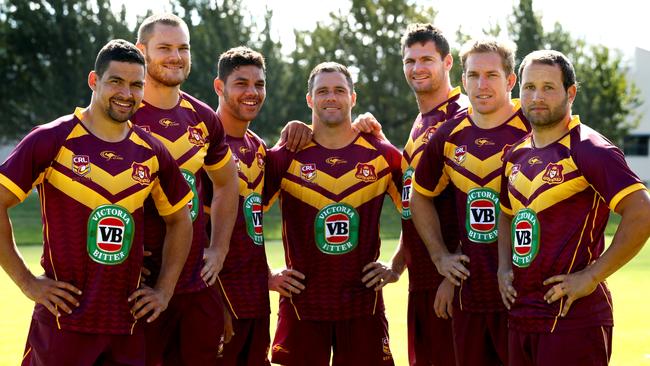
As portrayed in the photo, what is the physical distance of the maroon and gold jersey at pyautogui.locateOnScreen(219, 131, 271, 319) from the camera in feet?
19.9

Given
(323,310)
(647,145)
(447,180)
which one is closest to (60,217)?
(323,310)

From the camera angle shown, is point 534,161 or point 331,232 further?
point 331,232

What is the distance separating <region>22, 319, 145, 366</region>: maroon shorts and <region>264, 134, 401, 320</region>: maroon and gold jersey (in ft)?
5.34

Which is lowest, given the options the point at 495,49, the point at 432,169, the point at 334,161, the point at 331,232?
the point at 331,232

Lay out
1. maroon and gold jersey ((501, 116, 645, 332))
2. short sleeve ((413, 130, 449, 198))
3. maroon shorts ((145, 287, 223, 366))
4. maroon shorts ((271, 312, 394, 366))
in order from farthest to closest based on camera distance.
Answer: maroon shorts ((271, 312, 394, 366)), short sleeve ((413, 130, 449, 198)), maroon shorts ((145, 287, 223, 366)), maroon and gold jersey ((501, 116, 645, 332))

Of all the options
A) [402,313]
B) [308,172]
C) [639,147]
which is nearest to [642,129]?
[639,147]

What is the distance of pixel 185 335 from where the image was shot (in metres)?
5.62

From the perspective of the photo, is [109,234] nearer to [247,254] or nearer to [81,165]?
[81,165]

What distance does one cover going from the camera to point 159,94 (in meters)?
5.65

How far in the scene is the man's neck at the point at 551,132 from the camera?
4.96 meters

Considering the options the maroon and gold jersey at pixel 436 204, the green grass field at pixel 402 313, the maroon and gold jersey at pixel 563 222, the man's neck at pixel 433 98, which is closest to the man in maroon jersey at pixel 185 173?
the maroon and gold jersey at pixel 436 204

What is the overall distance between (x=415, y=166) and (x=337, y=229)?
0.66m

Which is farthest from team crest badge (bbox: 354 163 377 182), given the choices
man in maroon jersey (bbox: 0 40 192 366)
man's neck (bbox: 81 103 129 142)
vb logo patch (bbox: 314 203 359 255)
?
man's neck (bbox: 81 103 129 142)

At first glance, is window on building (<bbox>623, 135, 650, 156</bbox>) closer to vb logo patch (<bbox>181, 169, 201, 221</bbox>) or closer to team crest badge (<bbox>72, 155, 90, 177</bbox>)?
vb logo patch (<bbox>181, 169, 201, 221</bbox>)
